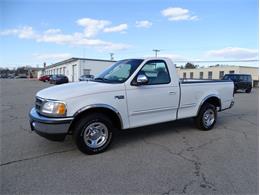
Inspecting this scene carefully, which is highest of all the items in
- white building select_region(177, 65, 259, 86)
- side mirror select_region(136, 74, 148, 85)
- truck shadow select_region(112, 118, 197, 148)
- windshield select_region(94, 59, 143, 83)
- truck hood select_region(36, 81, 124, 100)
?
white building select_region(177, 65, 259, 86)

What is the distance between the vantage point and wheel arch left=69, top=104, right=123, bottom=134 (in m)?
4.21

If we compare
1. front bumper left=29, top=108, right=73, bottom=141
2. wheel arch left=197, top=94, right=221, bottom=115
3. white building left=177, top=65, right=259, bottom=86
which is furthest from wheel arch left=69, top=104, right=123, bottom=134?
white building left=177, top=65, right=259, bottom=86

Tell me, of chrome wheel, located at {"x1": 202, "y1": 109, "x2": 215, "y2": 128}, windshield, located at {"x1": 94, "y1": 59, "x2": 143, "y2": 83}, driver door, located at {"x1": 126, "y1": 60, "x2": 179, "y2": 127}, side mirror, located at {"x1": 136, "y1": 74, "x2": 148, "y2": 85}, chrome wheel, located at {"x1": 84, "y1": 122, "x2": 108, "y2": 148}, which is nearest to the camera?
chrome wheel, located at {"x1": 84, "y1": 122, "x2": 108, "y2": 148}

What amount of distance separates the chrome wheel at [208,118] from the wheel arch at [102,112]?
272 cm

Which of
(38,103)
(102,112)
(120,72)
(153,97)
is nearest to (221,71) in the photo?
(153,97)

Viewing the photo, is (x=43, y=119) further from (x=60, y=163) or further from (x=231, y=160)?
(x=231, y=160)

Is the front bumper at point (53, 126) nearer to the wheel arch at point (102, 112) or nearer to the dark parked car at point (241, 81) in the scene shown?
the wheel arch at point (102, 112)

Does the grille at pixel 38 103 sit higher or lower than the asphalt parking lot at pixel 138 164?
higher

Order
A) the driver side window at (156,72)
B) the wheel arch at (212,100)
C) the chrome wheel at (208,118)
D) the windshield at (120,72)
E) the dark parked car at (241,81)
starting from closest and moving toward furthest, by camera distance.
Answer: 1. the windshield at (120,72)
2. the driver side window at (156,72)
3. the wheel arch at (212,100)
4. the chrome wheel at (208,118)
5. the dark parked car at (241,81)

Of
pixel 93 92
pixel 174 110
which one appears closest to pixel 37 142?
pixel 93 92

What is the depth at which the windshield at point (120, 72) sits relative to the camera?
4.94m

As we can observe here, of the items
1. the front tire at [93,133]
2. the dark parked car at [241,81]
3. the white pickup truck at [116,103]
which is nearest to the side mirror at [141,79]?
the white pickup truck at [116,103]

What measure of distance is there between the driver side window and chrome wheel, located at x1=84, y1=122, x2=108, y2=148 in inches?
56.7

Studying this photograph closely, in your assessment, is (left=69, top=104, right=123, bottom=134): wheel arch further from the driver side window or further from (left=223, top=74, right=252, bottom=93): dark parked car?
(left=223, top=74, right=252, bottom=93): dark parked car
